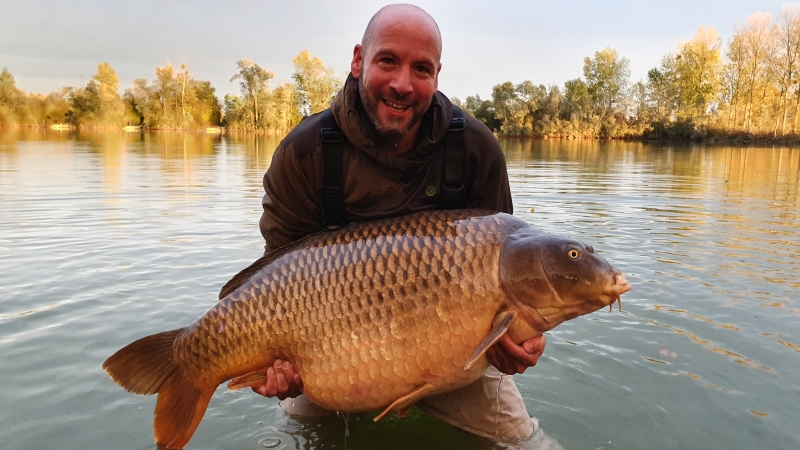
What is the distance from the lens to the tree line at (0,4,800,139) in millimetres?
43406

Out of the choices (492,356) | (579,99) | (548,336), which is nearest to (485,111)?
(579,99)

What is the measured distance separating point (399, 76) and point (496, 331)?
114 cm

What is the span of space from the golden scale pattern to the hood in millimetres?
391

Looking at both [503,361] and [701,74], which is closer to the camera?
[503,361]

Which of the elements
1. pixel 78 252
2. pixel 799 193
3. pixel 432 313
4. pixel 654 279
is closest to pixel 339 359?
pixel 432 313

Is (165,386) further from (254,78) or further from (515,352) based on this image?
(254,78)

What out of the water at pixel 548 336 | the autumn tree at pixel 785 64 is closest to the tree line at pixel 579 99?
the autumn tree at pixel 785 64

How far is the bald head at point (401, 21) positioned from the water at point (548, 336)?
1854mm

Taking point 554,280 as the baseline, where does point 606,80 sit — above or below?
above

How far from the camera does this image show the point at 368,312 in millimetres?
1998

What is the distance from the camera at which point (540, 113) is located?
2237 inches

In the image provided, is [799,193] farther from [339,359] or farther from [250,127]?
[250,127]

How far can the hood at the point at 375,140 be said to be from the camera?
2.42 meters

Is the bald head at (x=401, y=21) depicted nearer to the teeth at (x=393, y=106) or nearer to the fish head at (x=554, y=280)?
the teeth at (x=393, y=106)
